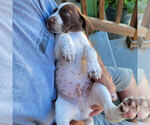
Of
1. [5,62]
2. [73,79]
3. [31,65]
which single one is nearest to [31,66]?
[31,65]

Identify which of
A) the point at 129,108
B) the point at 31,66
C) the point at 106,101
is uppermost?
the point at 31,66

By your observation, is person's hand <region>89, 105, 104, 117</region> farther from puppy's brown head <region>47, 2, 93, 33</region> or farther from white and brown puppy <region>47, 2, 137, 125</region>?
puppy's brown head <region>47, 2, 93, 33</region>

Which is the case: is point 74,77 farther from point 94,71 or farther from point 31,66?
point 31,66

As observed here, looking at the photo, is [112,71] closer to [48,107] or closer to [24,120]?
[48,107]

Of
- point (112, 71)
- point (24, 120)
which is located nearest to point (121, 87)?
point (112, 71)

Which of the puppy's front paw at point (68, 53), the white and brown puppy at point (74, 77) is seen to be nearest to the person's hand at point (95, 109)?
the white and brown puppy at point (74, 77)

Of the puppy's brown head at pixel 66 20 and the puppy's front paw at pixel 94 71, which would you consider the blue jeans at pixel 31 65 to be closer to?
the puppy's brown head at pixel 66 20
